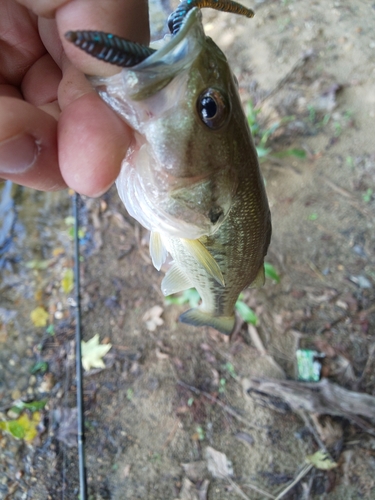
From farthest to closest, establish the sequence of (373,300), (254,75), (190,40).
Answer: (254,75) < (373,300) < (190,40)

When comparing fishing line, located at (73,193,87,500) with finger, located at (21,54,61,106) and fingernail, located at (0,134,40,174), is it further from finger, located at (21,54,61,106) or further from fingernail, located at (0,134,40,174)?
fingernail, located at (0,134,40,174)

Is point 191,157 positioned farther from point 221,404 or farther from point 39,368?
point 39,368

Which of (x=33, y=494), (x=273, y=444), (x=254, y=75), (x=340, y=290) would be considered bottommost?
(x=33, y=494)

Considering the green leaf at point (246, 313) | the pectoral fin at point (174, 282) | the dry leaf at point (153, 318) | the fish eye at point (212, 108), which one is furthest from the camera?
the dry leaf at point (153, 318)

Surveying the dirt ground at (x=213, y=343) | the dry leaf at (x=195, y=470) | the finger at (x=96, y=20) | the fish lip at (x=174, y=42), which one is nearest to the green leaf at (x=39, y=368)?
the dirt ground at (x=213, y=343)

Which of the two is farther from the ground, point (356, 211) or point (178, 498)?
point (356, 211)

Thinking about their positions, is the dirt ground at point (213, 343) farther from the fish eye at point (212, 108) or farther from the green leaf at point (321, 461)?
the fish eye at point (212, 108)

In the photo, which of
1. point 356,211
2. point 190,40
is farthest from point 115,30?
point 356,211

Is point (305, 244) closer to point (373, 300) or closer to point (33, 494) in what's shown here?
point (373, 300)
